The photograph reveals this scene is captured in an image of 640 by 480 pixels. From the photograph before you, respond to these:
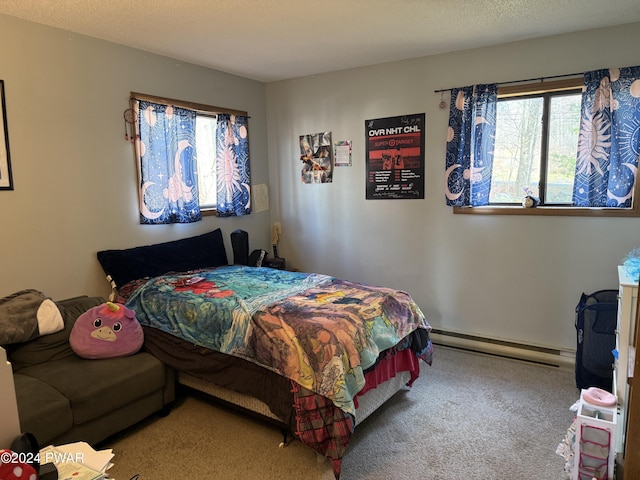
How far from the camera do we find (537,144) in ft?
11.0

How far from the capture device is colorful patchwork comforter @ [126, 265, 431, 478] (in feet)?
7.11

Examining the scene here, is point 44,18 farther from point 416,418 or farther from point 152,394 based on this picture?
point 416,418

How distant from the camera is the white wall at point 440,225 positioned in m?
3.17

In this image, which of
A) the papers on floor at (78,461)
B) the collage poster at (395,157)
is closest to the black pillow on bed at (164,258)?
the collage poster at (395,157)

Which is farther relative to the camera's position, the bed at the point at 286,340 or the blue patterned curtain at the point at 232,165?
the blue patterned curtain at the point at 232,165

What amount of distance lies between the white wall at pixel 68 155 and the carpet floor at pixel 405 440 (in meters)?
1.30

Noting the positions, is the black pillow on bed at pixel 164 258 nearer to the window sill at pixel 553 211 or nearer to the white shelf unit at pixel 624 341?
A: the window sill at pixel 553 211

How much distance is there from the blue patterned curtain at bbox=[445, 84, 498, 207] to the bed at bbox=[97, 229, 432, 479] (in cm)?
124

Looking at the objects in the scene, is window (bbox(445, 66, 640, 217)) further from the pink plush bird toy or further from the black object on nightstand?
the pink plush bird toy

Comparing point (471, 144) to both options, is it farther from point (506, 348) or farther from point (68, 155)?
point (68, 155)

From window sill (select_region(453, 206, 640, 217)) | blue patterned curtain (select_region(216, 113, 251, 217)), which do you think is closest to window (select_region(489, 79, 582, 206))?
window sill (select_region(453, 206, 640, 217))

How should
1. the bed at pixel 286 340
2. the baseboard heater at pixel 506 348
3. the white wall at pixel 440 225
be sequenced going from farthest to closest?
the baseboard heater at pixel 506 348, the white wall at pixel 440 225, the bed at pixel 286 340

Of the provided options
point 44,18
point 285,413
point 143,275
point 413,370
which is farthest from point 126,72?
point 413,370

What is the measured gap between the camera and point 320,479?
2.11 m
